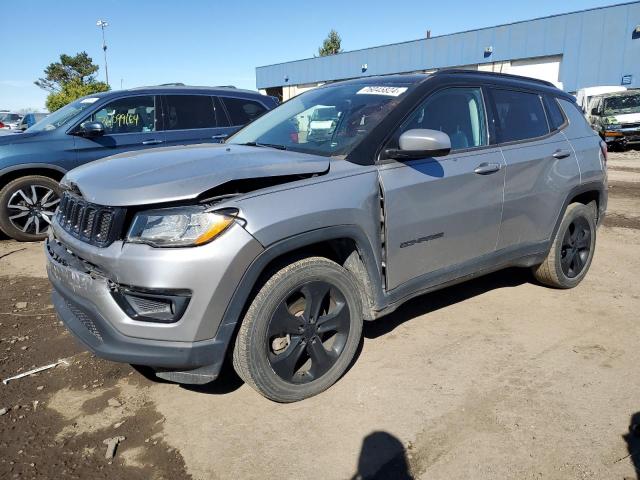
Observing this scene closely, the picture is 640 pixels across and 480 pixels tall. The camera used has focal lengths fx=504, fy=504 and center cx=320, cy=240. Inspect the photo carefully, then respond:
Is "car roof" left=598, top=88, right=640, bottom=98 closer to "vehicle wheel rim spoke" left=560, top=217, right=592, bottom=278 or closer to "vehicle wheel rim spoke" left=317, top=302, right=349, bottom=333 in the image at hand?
"vehicle wheel rim spoke" left=560, top=217, right=592, bottom=278

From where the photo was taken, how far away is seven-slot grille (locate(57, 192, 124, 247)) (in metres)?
2.36

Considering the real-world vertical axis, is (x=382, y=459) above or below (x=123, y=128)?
below

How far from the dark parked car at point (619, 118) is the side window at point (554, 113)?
14594 mm

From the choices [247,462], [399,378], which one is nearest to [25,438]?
[247,462]

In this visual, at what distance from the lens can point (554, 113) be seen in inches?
166

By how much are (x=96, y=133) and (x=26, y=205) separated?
3.99 feet

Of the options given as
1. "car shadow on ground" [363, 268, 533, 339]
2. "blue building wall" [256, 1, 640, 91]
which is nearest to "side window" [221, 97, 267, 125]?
"car shadow on ground" [363, 268, 533, 339]

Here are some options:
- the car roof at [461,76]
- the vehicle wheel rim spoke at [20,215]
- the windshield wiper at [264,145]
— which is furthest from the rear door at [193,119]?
the car roof at [461,76]

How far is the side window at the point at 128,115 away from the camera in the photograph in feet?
21.4

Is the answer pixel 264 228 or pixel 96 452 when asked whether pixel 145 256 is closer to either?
pixel 264 228

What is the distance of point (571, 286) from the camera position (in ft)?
14.9

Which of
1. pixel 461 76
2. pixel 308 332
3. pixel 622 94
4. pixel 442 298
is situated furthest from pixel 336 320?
pixel 622 94

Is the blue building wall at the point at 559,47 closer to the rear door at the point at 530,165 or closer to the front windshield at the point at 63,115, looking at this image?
the rear door at the point at 530,165

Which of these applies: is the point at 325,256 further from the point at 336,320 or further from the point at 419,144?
the point at 419,144
